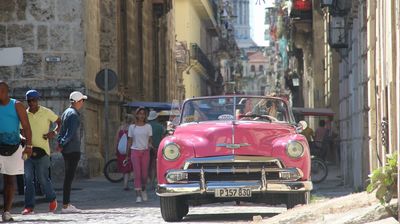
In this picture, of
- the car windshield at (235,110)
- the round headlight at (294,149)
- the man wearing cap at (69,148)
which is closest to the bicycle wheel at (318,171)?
the man wearing cap at (69,148)

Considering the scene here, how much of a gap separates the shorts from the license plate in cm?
238

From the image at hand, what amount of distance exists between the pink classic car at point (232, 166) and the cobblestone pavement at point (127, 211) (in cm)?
31

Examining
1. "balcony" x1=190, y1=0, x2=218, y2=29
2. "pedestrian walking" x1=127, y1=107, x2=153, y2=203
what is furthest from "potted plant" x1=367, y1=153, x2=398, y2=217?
"balcony" x1=190, y1=0, x2=218, y2=29

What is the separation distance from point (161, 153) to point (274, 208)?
9.74ft

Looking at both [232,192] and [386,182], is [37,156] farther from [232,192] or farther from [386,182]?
[386,182]

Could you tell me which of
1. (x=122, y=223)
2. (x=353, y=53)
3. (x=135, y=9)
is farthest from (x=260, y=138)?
(x=135, y=9)

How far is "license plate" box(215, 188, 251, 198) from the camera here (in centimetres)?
1284

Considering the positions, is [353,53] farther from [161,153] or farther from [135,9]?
[135,9]

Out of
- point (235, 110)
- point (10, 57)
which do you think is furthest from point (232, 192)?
point (10, 57)

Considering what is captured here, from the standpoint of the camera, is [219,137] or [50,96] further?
[50,96]

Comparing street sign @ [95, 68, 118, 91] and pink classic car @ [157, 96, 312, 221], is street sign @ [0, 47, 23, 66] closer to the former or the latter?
pink classic car @ [157, 96, 312, 221]

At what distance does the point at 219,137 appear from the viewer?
1315 centimetres

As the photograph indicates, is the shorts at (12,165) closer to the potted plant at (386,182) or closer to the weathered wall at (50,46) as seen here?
the potted plant at (386,182)

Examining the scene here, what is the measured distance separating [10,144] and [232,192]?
8.78 feet
